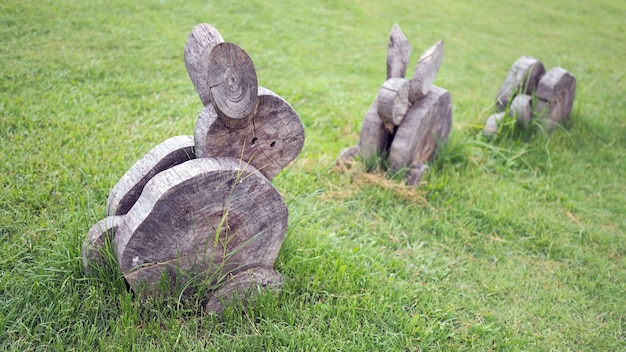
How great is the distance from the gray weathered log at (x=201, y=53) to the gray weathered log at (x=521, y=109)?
11.7 feet

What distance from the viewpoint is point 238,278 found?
103 inches

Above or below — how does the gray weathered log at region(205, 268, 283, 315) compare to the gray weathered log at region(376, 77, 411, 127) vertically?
below

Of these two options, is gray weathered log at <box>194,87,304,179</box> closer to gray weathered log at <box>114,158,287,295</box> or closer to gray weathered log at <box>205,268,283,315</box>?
gray weathered log at <box>114,158,287,295</box>

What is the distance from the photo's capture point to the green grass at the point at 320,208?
2.52m

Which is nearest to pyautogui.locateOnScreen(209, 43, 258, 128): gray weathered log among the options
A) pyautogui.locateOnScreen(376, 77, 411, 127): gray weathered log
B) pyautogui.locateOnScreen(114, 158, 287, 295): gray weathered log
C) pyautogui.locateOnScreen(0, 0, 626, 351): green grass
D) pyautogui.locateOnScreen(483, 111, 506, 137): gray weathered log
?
pyautogui.locateOnScreen(114, 158, 287, 295): gray weathered log

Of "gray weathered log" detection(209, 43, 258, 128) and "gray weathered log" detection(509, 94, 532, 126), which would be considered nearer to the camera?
"gray weathered log" detection(209, 43, 258, 128)

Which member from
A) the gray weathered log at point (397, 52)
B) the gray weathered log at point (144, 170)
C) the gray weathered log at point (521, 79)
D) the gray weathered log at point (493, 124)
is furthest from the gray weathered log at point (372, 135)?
the gray weathered log at point (144, 170)

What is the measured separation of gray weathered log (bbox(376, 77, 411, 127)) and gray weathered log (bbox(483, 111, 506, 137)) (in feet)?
4.74

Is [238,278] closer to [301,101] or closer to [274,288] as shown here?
[274,288]

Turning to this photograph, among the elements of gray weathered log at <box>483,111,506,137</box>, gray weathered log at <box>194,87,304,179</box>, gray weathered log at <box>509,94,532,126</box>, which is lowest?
gray weathered log at <box>483,111,506,137</box>

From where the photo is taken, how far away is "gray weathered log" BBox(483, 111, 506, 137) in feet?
16.6

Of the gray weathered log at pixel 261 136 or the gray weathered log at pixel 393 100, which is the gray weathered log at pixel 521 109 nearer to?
the gray weathered log at pixel 393 100

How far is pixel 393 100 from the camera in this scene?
3.84 meters

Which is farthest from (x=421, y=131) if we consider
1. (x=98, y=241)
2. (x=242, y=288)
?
(x=98, y=241)
